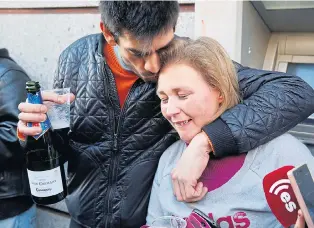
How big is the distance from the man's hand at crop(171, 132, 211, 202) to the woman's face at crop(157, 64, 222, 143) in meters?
0.07

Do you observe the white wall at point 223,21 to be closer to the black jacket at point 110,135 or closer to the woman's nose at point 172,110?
the black jacket at point 110,135

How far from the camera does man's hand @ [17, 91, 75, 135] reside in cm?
161

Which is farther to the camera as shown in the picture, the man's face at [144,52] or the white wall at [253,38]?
the white wall at [253,38]

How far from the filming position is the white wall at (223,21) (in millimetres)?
2064

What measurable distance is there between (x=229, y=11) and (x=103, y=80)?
79cm

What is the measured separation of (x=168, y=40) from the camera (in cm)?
157

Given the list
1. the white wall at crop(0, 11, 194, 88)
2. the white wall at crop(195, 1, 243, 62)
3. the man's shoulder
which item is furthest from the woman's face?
the white wall at crop(0, 11, 194, 88)

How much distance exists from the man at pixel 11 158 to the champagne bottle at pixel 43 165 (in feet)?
1.18

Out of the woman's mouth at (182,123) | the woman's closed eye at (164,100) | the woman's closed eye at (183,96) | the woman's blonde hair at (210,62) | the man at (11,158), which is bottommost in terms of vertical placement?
the man at (11,158)

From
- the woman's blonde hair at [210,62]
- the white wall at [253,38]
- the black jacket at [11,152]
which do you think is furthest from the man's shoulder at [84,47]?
the white wall at [253,38]

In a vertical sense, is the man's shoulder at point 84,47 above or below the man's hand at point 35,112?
above

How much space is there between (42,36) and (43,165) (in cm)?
152

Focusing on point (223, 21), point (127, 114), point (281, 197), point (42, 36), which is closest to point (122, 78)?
point (127, 114)

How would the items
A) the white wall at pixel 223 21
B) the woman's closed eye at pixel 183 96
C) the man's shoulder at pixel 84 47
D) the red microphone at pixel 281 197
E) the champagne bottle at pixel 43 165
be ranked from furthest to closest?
the white wall at pixel 223 21 → the man's shoulder at pixel 84 47 → the champagne bottle at pixel 43 165 → the woman's closed eye at pixel 183 96 → the red microphone at pixel 281 197
